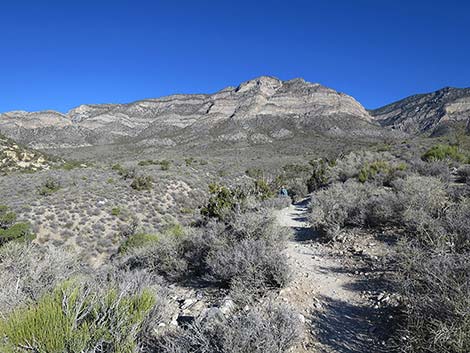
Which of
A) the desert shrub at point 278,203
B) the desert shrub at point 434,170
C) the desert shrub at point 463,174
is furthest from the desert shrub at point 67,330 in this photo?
the desert shrub at point 463,174

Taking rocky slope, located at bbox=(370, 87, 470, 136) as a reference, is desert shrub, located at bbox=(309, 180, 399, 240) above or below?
below

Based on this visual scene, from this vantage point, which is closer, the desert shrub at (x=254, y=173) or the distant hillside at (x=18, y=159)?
the desert shrub at (x=254, y=173)

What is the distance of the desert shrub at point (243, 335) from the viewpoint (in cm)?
297

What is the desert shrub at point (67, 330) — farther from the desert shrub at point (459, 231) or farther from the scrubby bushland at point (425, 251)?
the desert shrub at point (459, 231)

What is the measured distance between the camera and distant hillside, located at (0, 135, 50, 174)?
118 ft

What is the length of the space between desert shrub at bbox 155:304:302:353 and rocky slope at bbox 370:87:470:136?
8632 centimetres

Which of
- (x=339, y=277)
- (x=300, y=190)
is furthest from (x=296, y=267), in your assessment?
(x=300, y=190)

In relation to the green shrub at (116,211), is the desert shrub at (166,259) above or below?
above

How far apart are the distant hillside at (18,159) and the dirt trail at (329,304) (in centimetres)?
3804

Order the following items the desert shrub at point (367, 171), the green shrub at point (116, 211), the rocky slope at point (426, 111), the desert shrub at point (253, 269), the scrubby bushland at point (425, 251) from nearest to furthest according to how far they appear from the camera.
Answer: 1. the scrubby bushland at point (425, 251)
2. the desert shrub at point (253, 269)
3. the desert shrub at point (367, 171)
4. the green shrub at point (116, 211)
5. the rocky slope at point (426, 111)

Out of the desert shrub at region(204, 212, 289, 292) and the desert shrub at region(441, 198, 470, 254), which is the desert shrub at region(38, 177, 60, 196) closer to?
the desert shrub at region(204, 212, 289, 292)

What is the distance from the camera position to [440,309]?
311cm

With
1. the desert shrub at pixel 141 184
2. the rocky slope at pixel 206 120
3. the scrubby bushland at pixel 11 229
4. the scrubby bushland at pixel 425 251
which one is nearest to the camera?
the scrubby bushland at pixel 425 251

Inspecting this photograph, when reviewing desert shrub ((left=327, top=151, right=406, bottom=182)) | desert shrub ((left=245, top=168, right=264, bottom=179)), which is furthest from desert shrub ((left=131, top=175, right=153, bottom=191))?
desert shrub ((left=245, top=168, right=264, bottom=179))
